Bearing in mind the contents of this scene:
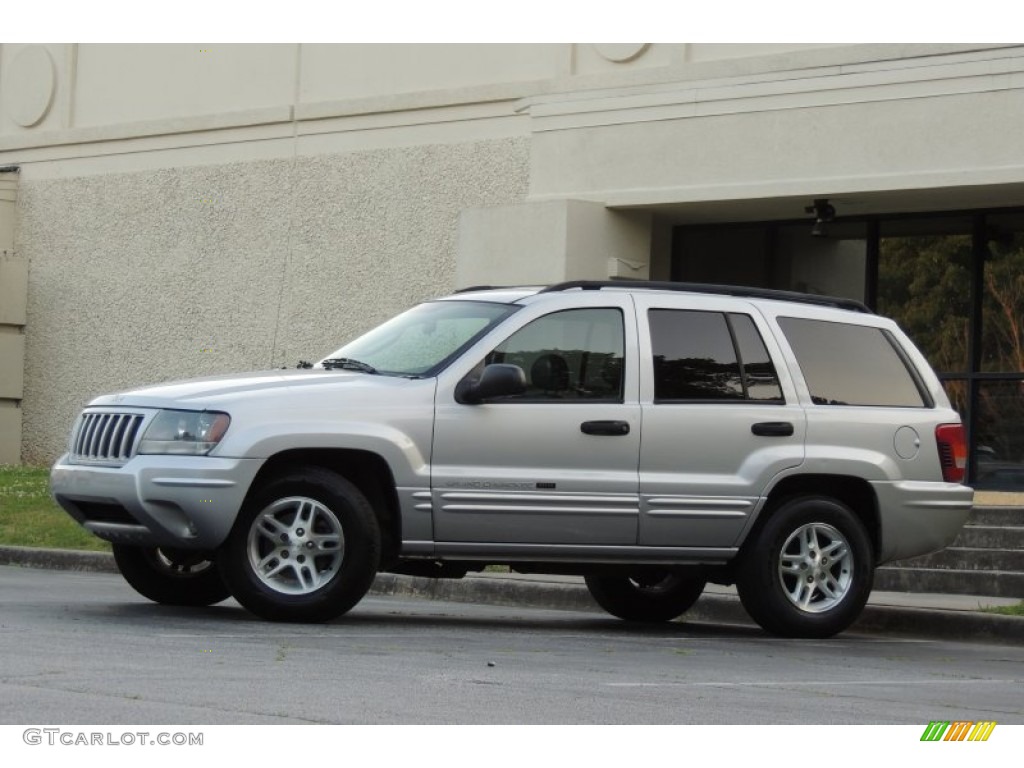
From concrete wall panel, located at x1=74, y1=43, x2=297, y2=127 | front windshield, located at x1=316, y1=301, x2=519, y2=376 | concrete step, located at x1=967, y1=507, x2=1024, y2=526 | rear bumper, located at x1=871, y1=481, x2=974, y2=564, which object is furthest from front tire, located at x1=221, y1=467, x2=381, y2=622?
concrete wall panel, located at x1=74, y1=43, x2=297, y2=127

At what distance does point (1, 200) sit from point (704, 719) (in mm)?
21056

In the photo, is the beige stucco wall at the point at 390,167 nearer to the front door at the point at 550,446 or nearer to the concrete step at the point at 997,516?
the concrete step at the point at 997,516

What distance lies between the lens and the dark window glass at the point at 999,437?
18.6 m

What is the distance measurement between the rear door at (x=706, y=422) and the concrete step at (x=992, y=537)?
16.2ft

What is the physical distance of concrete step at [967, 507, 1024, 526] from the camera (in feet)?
52.5

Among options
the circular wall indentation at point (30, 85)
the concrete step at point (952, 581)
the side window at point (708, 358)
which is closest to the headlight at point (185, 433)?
the side window at point (708, 358)

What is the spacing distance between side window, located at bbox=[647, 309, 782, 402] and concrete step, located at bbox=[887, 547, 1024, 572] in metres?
3.82

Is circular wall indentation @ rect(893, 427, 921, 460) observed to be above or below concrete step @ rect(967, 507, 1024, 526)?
above

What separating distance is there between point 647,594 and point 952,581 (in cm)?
277

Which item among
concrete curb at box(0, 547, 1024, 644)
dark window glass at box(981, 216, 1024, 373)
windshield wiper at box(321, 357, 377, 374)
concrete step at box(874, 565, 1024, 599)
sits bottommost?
concrete curb at box(0, 547, 1024, 644)

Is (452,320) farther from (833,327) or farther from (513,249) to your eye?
(513,249)

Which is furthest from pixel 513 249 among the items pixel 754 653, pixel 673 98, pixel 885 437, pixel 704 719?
pixel 704 719

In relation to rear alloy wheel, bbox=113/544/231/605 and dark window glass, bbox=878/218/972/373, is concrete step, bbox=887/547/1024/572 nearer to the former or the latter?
dark window glass, bbox=878/218/972/373

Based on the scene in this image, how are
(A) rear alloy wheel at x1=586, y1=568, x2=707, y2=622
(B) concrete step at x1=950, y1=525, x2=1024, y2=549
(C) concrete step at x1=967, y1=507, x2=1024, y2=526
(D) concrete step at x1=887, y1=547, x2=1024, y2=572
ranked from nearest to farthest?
1. (A) rear alloy wheel at x1=586, y1=568, x2=707, y2=622
2. (D) concrete step at x1=887, y1=547, x2=1024, y2=572
3. (B) concrete step at x1=950, y1=525, x2=1024, y2=549
4. (C) concrete step at x1=967, y1=507, x2=1024, y2=526
